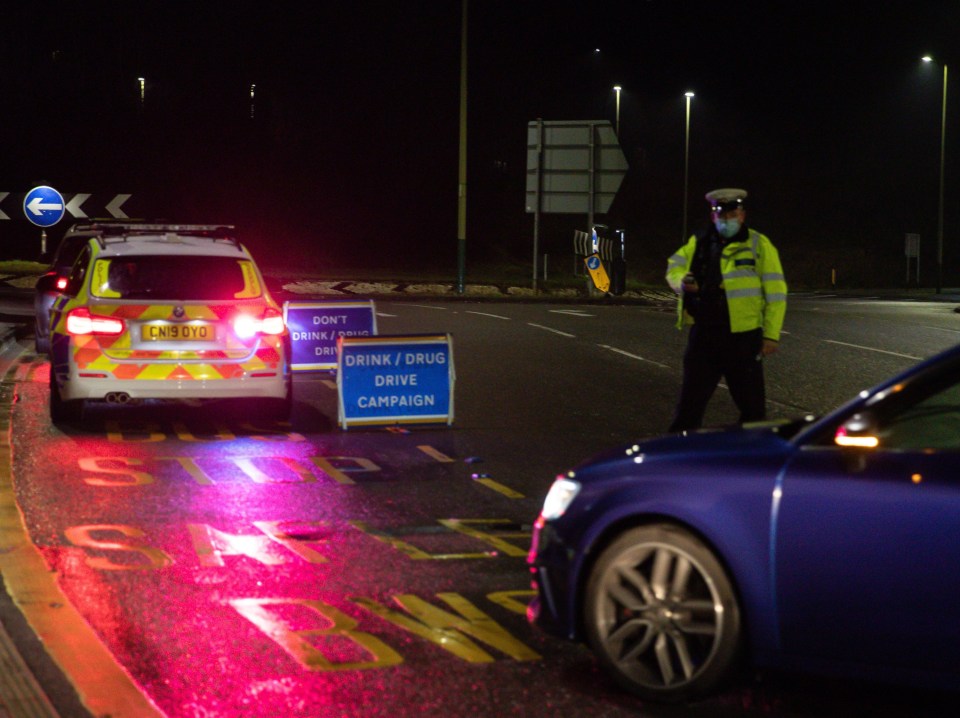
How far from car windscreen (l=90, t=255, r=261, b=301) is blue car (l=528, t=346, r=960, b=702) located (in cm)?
732

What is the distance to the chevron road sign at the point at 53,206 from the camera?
90.3ft

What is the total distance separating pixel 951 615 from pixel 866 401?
0.76 m

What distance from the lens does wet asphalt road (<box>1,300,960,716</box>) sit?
5488 millimetres

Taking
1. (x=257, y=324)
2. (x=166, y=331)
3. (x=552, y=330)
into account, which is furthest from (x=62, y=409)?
(x=552, y=330)

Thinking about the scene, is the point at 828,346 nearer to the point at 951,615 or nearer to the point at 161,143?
the point at 951,615

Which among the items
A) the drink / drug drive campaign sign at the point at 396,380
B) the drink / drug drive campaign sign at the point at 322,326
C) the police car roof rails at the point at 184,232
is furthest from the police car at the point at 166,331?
the drink / drug drive campaign sign at the point at 322,326

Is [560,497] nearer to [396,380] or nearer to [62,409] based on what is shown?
[396,380]

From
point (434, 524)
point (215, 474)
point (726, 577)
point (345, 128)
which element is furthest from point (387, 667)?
point (345, 128)

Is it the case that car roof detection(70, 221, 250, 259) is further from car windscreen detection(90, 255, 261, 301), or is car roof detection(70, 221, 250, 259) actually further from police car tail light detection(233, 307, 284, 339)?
police car tail light detection(233, 307, 284, 339)

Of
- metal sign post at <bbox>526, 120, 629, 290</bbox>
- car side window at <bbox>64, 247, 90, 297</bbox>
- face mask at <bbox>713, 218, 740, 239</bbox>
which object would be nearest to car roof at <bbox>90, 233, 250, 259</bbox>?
car side window at <bbox>64, 247, 90, 297</bbox>

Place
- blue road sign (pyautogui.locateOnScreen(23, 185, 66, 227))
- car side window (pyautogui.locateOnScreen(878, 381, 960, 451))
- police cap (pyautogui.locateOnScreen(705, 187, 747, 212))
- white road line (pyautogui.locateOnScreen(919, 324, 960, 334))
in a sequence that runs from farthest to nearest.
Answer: blue road sign (pyautogui.locateOnScreen(23, 185, 66, 227)), white road line (pyautogui.locateOnScreen(919, 324, 960, 334)), police cap (pyautogui.locateOnScreen(705, 187, 747, 212)), car side window (pyautogui.locateOnScreen(878, 381, 960, 451))

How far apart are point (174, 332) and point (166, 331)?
6 centimetres

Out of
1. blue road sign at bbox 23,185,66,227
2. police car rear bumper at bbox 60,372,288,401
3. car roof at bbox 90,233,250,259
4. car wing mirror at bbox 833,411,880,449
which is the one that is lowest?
police car rear bumper at bbox 60,372,288,401

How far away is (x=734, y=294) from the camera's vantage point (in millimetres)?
9477
